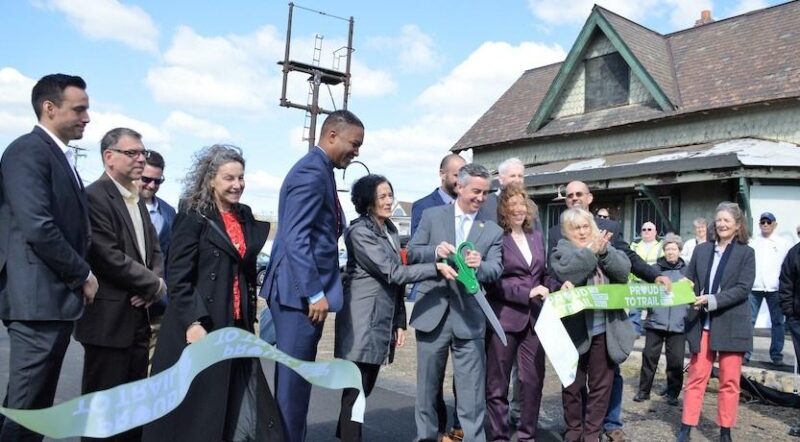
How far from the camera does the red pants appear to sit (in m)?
4.89

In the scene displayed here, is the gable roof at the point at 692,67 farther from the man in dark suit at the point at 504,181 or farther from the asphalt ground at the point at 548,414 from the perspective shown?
the man in dark suit at the point at 504,181

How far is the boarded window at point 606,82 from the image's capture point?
56.4 ft

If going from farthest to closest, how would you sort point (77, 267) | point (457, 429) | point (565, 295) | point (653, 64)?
point (653, 64) < point (457, 429) < point (565, 295) < point (77, 267)

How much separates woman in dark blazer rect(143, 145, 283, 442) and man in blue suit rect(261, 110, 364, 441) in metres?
0.12

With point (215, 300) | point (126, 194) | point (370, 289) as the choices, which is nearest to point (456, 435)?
point (370, 289)

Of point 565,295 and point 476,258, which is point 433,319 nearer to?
point 476,258

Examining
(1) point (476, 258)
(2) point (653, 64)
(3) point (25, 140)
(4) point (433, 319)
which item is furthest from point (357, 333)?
(2) point (653, 64)

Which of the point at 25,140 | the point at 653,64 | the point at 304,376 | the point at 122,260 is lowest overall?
the point at 304,376

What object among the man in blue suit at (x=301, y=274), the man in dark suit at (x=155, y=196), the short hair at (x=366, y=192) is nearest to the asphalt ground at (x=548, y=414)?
the man in blue suit at (x=301, y=274)

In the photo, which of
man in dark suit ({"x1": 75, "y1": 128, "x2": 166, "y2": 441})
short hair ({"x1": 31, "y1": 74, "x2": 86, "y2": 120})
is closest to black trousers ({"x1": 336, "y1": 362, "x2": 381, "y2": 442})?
man in dark suit ({"x1": 75, "y1": 128, "x2": 166, "y2": 441})

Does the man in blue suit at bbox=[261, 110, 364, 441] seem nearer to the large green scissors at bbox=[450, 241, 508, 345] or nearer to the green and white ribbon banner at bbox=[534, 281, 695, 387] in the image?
the large green scissors at bbox=[450, 241, 508, 345]

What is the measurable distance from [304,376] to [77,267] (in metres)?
1.34

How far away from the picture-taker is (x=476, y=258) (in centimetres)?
430

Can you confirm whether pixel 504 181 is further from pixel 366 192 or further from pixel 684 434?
pixel 684 434
